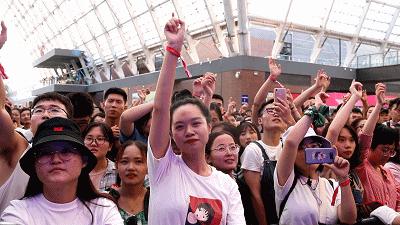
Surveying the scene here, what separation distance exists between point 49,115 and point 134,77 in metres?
22.6

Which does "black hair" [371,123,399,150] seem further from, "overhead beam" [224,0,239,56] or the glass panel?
the glass panel

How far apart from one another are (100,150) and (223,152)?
0.99 meters

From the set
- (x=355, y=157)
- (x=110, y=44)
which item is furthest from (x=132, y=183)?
(x=110, y=44)

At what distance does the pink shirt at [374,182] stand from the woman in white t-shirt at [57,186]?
2150 mm

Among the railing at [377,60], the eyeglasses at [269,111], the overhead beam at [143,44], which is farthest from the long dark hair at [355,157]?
the overhead beam at [143,44]

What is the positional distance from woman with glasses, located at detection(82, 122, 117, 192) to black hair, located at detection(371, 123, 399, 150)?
2.21 metres

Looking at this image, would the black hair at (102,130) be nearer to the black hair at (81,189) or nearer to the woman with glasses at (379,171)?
the black hair at (81,189)

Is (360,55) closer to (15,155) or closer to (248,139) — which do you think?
(248,139)

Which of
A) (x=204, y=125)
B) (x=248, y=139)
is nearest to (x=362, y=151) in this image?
(x=248, y=139)

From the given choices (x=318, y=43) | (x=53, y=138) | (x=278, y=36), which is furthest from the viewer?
(x=318, y=43)

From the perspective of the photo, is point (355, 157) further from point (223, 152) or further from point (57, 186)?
point (57, 186)

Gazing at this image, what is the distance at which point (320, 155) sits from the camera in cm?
249

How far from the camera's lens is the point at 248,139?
435cm

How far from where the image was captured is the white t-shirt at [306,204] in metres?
2.62
